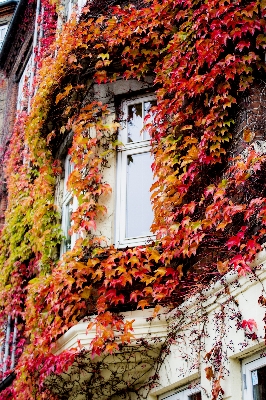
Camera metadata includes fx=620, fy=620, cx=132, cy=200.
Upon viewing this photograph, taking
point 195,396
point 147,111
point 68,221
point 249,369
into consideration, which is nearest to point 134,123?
point 147,111

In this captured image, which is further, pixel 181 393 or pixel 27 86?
pixel 27 86

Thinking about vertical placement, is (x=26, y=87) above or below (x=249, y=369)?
above

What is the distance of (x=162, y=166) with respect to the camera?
7.65 metres

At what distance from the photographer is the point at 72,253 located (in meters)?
7.89

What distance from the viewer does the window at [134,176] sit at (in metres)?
8.12

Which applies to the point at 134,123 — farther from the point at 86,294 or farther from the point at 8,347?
the point at 8,347

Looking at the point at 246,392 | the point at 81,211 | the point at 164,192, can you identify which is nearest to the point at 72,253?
the point at 81,211

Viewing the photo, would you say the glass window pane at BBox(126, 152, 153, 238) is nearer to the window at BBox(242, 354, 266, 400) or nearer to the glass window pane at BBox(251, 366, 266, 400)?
the window at BBox(242, 354, 266, 400)

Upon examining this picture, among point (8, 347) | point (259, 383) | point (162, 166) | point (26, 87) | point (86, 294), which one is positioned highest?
point (26, 87)

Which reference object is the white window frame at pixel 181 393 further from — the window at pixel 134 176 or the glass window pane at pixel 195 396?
the window at pixel 134 176

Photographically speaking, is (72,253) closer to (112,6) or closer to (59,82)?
(59,82)

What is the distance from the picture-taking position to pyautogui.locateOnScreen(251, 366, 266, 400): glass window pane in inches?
224

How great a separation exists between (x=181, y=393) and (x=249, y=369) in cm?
131

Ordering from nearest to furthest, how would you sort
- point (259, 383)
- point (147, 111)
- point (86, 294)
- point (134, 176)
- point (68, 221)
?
1. point (259, 383)
2. point (86, 294)
3. point (134, 176)
4. point (147, 111)
5. point (68, 221)
